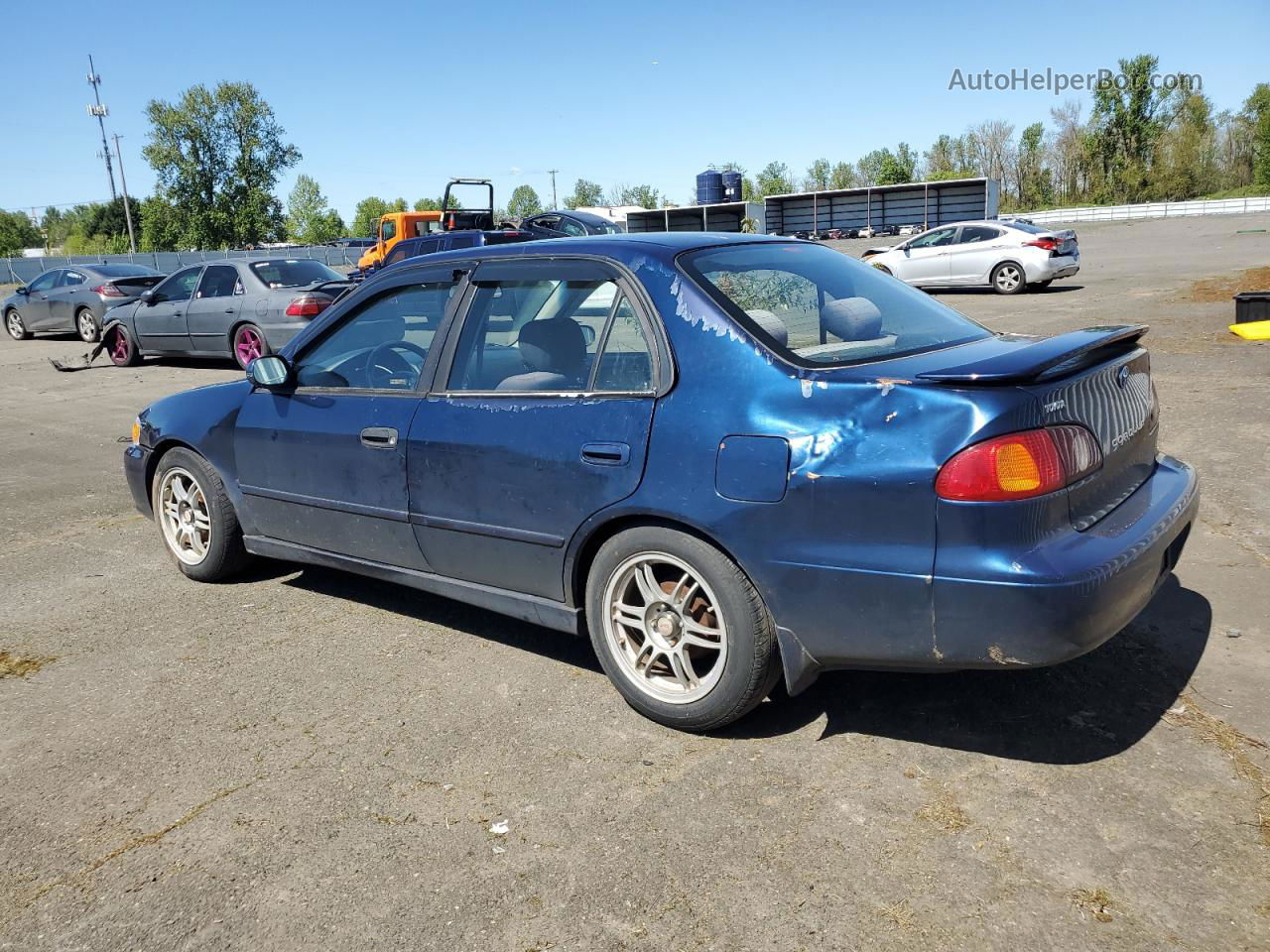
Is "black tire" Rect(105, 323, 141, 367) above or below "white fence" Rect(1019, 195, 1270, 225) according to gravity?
below

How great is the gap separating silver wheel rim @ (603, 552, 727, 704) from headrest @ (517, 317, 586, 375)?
0.77 m

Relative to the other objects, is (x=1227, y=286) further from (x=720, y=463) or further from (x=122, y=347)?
(x=122, y=347)

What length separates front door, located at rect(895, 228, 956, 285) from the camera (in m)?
19.8

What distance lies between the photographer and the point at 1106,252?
30.7 m

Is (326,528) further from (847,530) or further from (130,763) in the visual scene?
(847,530)

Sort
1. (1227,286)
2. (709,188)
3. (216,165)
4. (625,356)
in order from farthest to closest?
(216,165) < (709,188) < (1227,286) < (625,356)

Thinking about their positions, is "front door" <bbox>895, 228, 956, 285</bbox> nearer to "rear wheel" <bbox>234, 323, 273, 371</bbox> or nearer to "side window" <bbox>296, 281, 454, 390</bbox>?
"rear wheel" <bbox>234, 323, 273, 371</bbox>

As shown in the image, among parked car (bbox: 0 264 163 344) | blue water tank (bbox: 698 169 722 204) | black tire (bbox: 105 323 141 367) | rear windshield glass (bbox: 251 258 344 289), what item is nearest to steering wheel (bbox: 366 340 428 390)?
rear windshield glass (bbox: 251 258 344 289)

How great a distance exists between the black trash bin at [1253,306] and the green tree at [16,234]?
114002 mm

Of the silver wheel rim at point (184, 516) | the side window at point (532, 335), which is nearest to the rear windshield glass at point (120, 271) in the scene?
the silver wheel rim at point (184, 516)

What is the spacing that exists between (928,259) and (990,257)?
1328 mm

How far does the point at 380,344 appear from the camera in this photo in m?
4.41

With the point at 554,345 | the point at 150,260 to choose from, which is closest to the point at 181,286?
the point at 554,345

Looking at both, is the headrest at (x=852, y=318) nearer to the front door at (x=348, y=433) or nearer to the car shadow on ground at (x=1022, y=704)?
the car shadow on ground at (x=1022, y=704)
